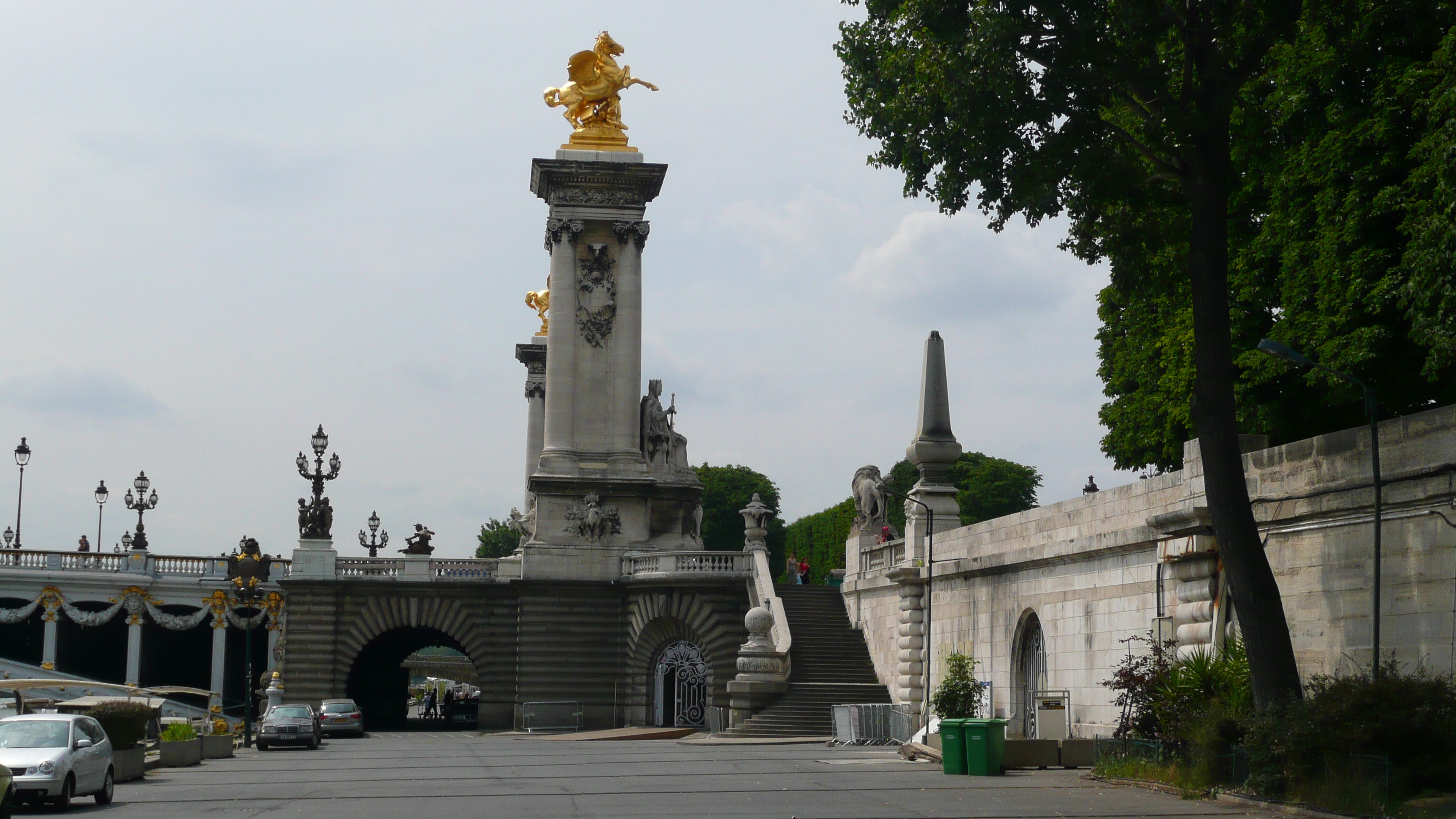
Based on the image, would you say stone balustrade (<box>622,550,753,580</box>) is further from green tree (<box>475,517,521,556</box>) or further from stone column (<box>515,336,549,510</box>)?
green tree (<box>475,517,521,556</box>)

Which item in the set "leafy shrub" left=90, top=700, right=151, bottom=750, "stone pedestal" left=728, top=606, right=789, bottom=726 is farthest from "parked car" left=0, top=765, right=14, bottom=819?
"stone pedestal" left=728, top=606, right=789, bottom=726

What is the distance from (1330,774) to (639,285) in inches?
1528

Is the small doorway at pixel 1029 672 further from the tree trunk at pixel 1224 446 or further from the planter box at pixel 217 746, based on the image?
the planter box at pixel 217 746

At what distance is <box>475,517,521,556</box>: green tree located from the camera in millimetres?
117125

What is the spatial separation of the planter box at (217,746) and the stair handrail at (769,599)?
1411cm

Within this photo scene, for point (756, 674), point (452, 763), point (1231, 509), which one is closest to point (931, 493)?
point (756, 674)

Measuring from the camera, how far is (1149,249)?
2356 cm

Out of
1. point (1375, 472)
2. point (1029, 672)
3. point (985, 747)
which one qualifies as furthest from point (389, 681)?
point (1375, 472)

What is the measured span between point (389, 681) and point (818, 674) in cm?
3628

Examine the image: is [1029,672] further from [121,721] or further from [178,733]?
[178,733]

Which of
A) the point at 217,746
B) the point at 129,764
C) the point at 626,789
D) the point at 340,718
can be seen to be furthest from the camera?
the point at 340,718

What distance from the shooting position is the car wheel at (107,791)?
885 inches

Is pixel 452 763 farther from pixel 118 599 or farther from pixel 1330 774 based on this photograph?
pixel 118 599

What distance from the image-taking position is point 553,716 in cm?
4988
